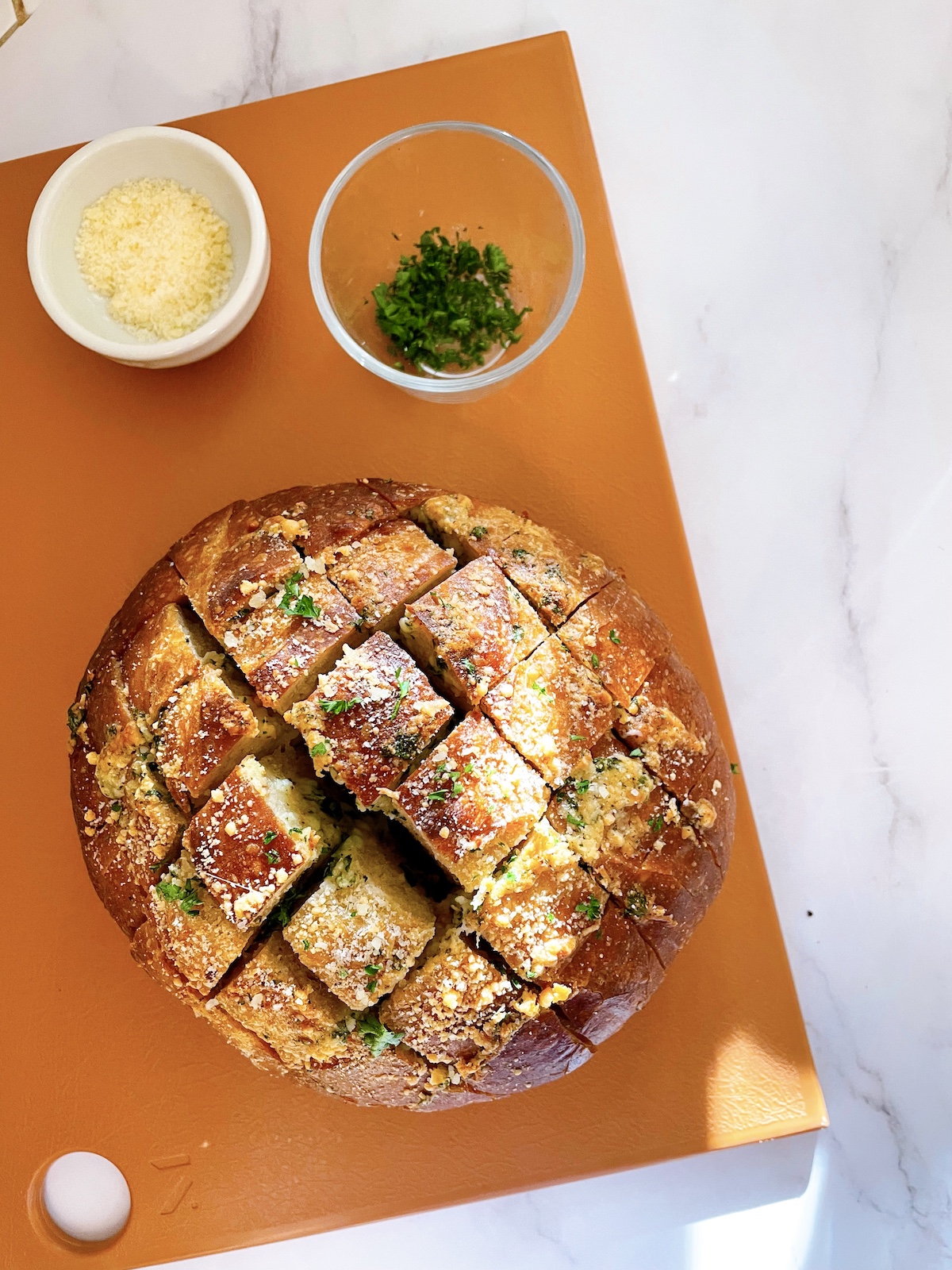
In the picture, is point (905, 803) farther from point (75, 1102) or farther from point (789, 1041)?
point (75, 1102)

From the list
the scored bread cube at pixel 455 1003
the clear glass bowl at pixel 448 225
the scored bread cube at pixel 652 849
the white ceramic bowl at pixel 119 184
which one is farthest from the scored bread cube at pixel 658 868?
Answer: the white ceramic bowl at pixel 119 184

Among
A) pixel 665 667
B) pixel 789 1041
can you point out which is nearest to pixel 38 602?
pixel 665 667

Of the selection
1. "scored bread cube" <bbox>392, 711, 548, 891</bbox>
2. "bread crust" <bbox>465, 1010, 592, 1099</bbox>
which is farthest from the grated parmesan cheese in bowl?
"bread crust" <bbox>465, 1010, 592, 1099</bbox>

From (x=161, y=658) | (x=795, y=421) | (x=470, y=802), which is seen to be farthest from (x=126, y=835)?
(x=795, y=421)

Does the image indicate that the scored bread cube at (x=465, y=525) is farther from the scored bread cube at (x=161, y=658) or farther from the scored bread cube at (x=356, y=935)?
the scored bread cube at (x=356, y=935)

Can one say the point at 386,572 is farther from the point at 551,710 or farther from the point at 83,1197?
the point at 83,1197
